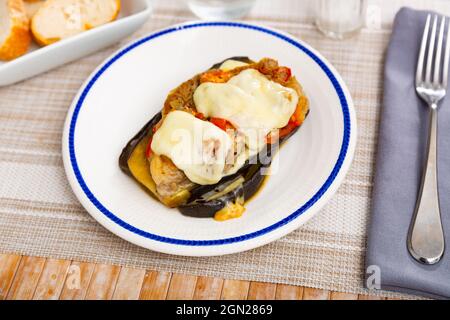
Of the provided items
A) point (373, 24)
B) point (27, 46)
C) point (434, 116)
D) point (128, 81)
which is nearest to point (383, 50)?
point (373, 24)

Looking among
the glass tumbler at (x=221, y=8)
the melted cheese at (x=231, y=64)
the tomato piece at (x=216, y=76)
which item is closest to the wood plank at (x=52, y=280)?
the tomato piece at (x=216, y=76)

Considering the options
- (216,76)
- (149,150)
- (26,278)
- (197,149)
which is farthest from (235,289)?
(216,76)

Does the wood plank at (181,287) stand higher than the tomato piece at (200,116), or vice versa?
the tomato piece at (200,116)

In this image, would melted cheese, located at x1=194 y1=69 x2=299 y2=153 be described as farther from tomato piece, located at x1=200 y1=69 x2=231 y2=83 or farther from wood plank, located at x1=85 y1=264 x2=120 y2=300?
wood plank, located at x1=85 y1=264 x2=120 y2=300

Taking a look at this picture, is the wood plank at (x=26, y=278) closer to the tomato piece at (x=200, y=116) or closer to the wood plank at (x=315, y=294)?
the tomato piece at (x=200, y=116)

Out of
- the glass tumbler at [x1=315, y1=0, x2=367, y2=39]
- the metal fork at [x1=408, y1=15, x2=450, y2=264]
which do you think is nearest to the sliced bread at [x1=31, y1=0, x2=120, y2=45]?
the glass tumbler at [x1=315, y1=0, x2=367, y2=39]

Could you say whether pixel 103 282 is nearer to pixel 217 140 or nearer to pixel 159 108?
pixel 217 140
